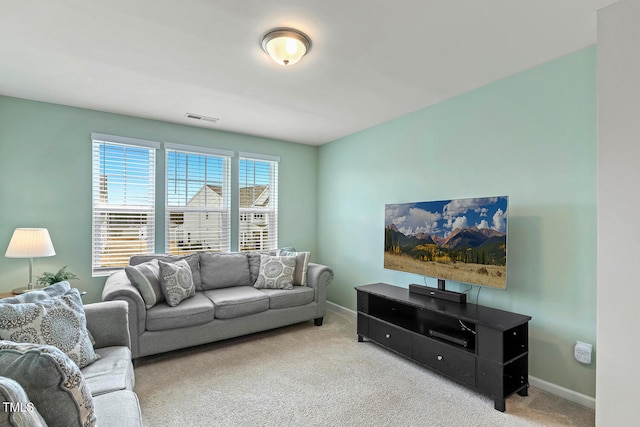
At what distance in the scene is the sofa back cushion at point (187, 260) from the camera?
139 inches

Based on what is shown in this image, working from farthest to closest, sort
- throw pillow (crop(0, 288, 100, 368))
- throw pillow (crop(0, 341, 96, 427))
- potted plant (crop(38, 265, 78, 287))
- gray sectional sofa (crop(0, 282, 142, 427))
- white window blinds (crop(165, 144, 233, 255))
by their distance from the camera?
white window blinds (crop(165, 144, 233, 255)) → potted plant (crop(38, 265, 78, 287)) → throw pillow (crop(0, 288, 100, 368)) → throw pillow (crop(0, 341, 96, 427)) → gray sectional sofa (crop(0, 282, 142, 427))

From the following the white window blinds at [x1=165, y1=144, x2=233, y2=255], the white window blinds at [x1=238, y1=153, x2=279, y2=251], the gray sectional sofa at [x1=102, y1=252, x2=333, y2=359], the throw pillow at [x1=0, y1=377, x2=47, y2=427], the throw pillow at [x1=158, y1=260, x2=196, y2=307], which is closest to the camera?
the throw pillow at [x1=0, y1=377, x2=47, y2=427]

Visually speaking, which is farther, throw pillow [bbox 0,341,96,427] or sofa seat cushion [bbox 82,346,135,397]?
sofa seat cushion [bbox 82,346,135,397]

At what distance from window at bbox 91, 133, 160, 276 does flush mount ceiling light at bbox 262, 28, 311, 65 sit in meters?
2.43

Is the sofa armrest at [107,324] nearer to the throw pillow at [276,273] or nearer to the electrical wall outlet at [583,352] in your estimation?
the throw pillow at [276,273]

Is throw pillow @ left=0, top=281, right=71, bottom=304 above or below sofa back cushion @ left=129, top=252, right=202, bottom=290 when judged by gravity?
above

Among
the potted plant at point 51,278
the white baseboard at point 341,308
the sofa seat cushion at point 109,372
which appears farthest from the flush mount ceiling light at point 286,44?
the white baseboard at point 341,308

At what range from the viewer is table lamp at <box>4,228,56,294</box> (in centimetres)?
282

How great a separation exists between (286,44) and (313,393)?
2.50 m

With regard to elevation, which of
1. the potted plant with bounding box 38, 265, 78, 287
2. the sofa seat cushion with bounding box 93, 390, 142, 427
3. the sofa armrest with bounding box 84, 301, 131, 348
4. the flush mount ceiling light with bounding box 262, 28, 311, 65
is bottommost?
the sofa seat cushion with bounding box 93, 390, 142, 427

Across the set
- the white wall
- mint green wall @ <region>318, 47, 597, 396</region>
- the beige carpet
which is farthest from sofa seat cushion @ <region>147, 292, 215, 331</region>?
the white wall

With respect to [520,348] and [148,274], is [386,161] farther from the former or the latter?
[148,274]

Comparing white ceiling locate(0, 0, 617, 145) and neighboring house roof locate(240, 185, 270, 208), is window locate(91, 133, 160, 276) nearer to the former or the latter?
white ceiling locate(0, 0, 617, 145)

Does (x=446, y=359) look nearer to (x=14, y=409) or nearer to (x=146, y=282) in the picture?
(x=14, y=409)
